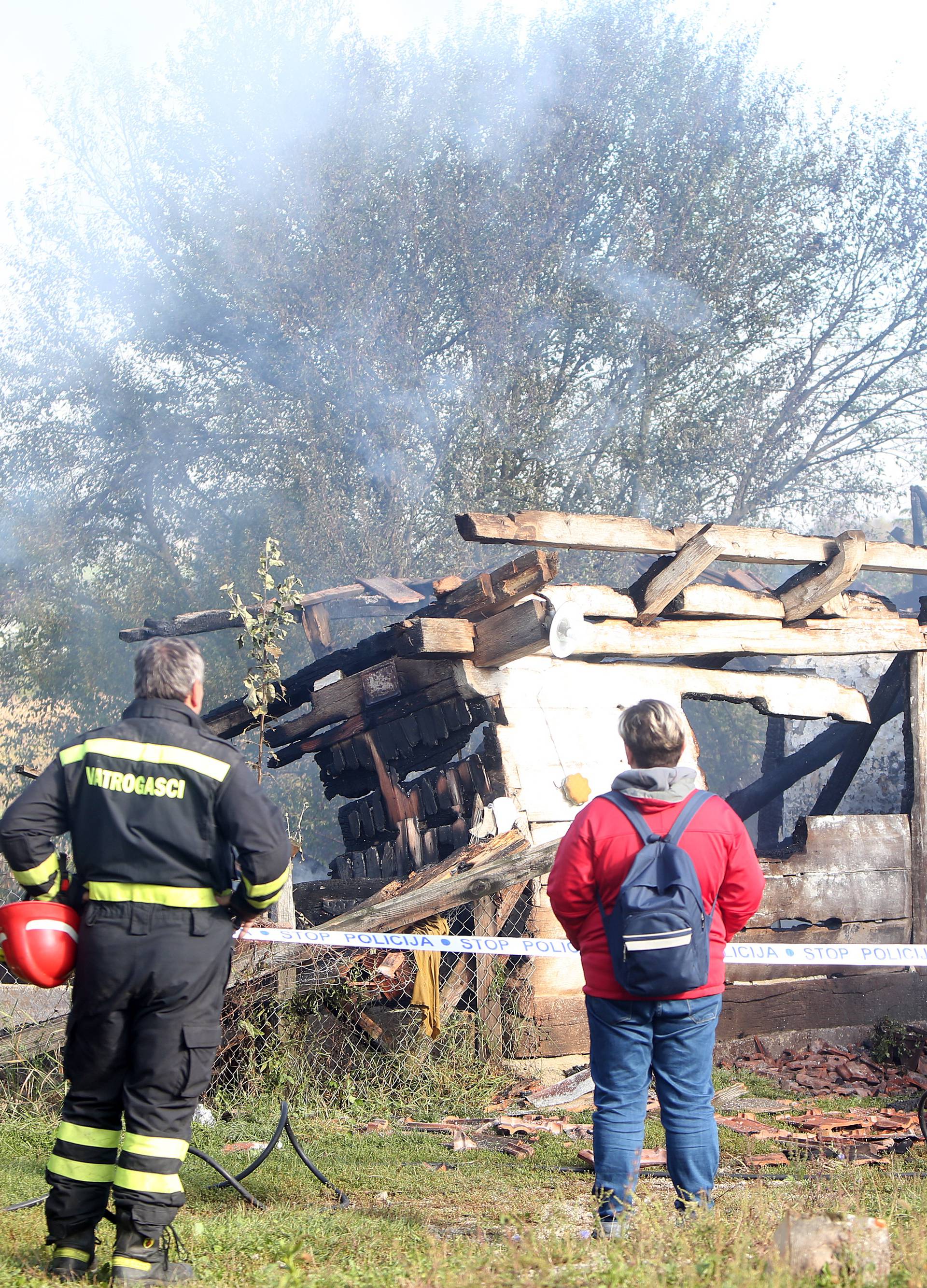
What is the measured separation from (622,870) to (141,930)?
59.7 inches

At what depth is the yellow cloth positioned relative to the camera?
6.38m

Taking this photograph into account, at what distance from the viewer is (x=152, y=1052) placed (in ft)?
10.5

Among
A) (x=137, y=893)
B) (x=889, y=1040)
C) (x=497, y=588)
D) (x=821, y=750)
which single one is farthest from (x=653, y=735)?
(x=821, y=750)

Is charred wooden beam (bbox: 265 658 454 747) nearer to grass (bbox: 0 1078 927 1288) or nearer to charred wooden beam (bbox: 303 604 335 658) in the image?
charred wooden beam (bbox: 303 604 335 658)

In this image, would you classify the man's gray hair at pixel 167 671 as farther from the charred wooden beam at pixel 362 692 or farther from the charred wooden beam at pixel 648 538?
the charred wooden beam at pixel 362 692

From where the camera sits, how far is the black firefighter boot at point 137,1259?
10.1 feet

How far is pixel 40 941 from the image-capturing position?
130 inches

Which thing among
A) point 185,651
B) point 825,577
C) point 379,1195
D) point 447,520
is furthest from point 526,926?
point 447,520

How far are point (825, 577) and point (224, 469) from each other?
14.5 m

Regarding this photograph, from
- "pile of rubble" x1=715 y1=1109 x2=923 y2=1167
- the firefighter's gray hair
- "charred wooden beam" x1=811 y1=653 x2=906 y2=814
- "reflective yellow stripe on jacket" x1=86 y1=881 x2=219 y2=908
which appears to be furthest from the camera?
"charred wooden beam" x1=811 y1=653 x2=906 y2=814

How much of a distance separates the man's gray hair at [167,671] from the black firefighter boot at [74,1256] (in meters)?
1.58

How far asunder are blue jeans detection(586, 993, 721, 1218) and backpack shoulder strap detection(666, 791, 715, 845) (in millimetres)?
518

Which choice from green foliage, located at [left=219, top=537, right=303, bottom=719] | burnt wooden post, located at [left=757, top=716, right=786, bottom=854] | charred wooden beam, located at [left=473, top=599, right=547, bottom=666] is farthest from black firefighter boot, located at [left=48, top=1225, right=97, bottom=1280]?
burnt wooden post, located at [left=757, top=716, right=786, bottom=854]

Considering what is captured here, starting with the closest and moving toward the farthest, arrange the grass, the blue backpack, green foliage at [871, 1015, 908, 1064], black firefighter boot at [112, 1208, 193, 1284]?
the grass, black firefighter boot at [112, 1208, 193, 1284], the blue backpack, green foliage at [871, 1015, 908, 1064]
